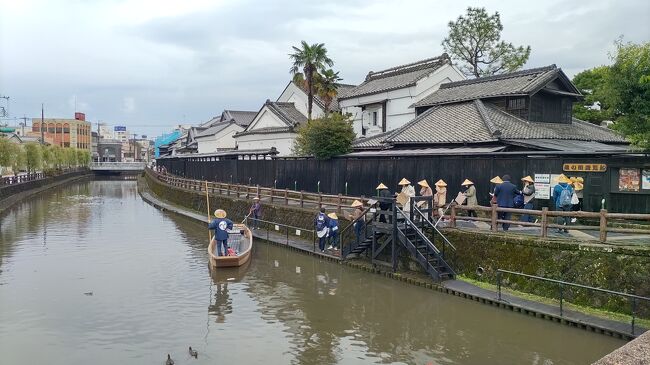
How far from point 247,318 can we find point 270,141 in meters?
34.0

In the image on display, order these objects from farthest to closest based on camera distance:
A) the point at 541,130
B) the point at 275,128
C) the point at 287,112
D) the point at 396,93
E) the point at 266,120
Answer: the point at 266,120, the point at 287,112, the point at 275,128, the point at 396,93, the point at 541,130

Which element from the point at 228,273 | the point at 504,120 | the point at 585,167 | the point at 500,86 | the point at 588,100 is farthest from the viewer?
the point at 588,100

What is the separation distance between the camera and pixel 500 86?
2862 centimetres

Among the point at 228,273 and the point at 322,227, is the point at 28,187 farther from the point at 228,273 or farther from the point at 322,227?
the point at 322,227

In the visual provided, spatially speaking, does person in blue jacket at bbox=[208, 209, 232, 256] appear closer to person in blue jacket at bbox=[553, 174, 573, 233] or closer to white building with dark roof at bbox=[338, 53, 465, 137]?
person in blue jacket at bbox=[553, 174, 573, 233]

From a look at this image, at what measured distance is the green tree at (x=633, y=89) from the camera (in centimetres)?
1420

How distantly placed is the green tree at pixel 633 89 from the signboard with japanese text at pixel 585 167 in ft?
4.85

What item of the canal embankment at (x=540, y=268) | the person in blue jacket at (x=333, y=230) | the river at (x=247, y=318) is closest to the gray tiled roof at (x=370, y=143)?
the person in blue jacket at (x=333, y=230)

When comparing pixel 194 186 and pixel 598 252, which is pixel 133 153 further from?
pixel 598 252

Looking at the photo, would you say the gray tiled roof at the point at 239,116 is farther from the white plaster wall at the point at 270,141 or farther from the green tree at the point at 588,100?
the green tree at the point at 588,100

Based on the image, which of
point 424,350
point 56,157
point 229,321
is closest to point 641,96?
point 424,350

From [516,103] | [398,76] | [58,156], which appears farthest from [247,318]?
[58,156]

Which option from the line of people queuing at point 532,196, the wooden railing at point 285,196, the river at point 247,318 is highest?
the line of people queuing at point 532,196

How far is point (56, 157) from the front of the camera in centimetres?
7612
